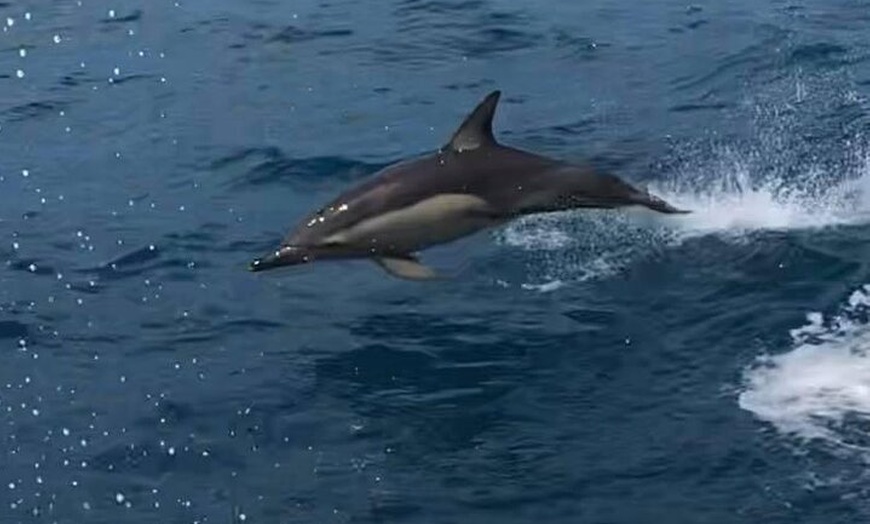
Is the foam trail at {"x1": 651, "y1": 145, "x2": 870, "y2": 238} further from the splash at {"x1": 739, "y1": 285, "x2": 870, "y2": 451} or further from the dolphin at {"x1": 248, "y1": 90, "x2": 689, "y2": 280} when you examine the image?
Answer: the splash at {"x1": 739, "y1": 285, "x2": 870, "y2": 451}

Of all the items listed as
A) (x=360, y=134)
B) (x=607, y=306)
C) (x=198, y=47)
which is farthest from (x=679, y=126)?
(x=198, y=47)

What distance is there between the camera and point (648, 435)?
1060cm

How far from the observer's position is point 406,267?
38.2ft

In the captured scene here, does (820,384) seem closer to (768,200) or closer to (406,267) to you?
(406,267)

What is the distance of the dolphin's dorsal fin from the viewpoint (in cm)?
1209

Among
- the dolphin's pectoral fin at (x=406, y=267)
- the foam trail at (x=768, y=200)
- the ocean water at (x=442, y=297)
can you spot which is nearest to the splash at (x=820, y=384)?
the ocean water at (x=442, y=297)

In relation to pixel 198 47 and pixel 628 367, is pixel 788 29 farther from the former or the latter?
pixel 628 367

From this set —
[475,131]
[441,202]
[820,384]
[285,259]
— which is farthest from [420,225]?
[820,384]

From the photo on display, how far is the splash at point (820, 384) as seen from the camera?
34.3 ft

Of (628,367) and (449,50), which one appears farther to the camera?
(449,50)

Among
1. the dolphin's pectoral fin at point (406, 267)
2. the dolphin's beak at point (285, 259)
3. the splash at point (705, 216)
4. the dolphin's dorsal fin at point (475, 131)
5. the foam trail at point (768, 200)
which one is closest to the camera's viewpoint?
the dolphin's pectoral fin at point (406, 267)

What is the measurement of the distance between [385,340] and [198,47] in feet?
29.8

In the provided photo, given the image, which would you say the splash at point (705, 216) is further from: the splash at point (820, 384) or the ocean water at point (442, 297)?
the splash at point (820, 384)

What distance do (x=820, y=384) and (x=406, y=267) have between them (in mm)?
2754
